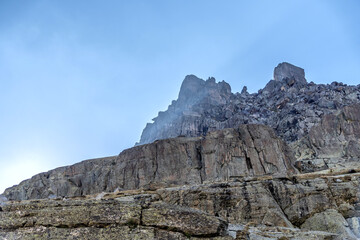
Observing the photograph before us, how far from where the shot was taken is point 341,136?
84.1m

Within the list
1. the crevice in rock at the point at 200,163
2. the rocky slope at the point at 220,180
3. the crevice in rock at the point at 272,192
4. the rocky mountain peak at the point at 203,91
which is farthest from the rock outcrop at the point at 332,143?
the rocky mountain peak at the point at 203,91

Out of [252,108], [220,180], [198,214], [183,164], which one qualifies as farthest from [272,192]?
[252,108]

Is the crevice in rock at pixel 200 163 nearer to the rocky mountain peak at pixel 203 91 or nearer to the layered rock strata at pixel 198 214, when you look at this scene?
the layered rock strata at pixel 198 214

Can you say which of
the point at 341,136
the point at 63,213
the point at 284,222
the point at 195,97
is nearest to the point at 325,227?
the point at 284,222

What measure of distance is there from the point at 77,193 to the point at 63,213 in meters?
69.7

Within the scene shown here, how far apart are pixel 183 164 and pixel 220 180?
1351cm

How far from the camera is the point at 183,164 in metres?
72.2

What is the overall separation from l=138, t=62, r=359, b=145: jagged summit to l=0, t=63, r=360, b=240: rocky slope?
0.69 m

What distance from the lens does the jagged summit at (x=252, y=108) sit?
121625 mm

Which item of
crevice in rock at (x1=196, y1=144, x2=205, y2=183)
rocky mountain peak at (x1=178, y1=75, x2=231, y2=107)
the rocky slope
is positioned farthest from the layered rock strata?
rocky mountain peak at (x1=178, y1=75, x2=231, y2=107)

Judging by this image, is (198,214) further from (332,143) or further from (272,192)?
(332,143)

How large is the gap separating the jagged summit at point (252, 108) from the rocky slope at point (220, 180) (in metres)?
0.69

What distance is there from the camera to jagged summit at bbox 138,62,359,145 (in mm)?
121625

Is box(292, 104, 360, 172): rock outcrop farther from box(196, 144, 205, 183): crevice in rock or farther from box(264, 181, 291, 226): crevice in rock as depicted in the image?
box(264, 181, 291, 226): crevice in rock
